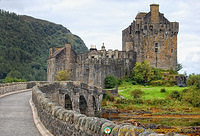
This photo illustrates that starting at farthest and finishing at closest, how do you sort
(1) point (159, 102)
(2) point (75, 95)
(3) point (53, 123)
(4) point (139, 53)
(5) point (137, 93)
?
(4) point (139, 53)
(5) point (137, 93)
(1) point (159, 102)
(2) point (75, 95)
(3) point (53, 123)

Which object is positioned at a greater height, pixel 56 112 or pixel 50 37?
pixel 50 37

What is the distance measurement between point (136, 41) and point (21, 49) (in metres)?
56.9

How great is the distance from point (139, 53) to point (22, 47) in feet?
196

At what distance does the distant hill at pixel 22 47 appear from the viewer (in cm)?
10669

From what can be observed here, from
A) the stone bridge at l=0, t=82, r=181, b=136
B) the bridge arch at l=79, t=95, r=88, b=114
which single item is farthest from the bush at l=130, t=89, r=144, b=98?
the stone bridge at l=0, t=82, r=181, b=136

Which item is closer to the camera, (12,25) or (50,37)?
(12,25)

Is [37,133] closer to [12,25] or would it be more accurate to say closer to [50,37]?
[12,25]

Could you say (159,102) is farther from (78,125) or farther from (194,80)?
(78,125)

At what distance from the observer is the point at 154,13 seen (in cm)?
7075

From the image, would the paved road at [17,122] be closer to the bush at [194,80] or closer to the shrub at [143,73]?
the bush at [194,80]

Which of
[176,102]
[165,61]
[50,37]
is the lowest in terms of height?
[176,102]

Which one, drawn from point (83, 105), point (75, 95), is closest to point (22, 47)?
point (83, 105)

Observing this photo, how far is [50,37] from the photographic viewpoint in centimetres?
14488

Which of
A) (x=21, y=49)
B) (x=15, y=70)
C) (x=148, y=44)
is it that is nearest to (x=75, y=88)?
(x=148, y=44)
